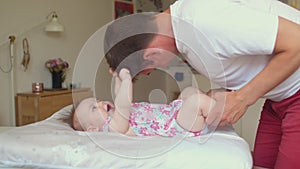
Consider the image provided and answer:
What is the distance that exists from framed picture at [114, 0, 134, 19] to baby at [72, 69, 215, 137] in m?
2.67

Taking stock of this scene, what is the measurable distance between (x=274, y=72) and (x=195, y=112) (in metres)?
0.30

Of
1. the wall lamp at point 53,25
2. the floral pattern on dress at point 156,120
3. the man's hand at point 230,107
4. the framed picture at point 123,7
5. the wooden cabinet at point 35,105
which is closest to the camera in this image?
the man's hand at point 230,107

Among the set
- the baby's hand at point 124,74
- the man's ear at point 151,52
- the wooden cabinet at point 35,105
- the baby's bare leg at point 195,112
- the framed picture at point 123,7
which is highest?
the framed picture at point 123,7

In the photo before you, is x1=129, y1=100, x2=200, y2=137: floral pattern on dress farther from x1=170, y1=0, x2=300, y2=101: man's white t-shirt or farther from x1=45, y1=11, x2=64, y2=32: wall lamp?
x1=45, y1=11, x2=64, y2=32: wall lamp

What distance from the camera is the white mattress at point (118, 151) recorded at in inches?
32.2

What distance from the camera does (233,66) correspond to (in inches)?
37.7

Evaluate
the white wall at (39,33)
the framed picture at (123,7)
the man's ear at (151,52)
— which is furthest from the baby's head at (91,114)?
the framed picture at (123,7)

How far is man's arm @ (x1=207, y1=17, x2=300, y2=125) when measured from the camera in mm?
827

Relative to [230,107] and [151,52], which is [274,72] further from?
[151,52]

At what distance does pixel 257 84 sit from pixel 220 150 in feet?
0.65

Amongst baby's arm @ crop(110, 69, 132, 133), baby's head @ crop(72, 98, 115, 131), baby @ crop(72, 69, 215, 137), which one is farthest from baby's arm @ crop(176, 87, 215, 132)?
baby's head @ crop(72, 98, 115, 131)

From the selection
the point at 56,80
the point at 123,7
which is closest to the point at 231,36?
the point at 56,80

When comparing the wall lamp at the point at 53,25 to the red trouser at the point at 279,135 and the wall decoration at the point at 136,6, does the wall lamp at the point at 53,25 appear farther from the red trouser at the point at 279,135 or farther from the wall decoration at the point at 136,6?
the red trouser at the point at 279,135

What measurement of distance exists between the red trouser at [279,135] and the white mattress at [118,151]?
12cm
